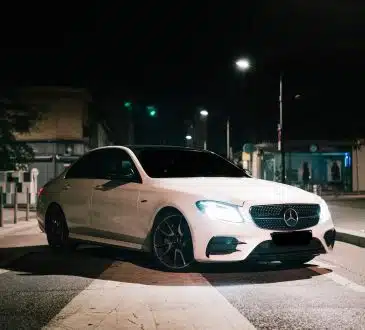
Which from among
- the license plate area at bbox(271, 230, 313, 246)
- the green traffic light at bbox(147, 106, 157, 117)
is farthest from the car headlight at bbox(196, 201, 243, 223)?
the green traffic light at bbox(147, 106, 157, 117)

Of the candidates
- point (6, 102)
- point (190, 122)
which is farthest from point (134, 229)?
point (190, 122)

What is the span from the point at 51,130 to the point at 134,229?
37.7 m

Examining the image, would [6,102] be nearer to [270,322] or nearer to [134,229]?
[134,229]

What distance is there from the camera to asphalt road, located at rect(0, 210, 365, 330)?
504 cm

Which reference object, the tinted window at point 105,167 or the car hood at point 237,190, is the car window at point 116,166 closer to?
the tinted window at point 105,167

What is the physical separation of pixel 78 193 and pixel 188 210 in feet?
8.33

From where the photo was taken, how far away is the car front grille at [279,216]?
6938 millimetres

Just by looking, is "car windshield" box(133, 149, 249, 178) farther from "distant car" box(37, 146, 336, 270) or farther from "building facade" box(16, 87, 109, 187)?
Answer: "building facade" box(16, 87, 109, 187)

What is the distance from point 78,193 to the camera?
9.09 m

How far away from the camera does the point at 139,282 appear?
270 inches

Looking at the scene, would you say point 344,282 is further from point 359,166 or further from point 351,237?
point 359,166

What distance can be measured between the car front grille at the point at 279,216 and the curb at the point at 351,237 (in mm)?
3777

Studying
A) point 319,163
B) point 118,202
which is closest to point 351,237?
point 118,202

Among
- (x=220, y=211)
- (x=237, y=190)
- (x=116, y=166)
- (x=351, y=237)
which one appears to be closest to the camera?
(x=220, y=211)
